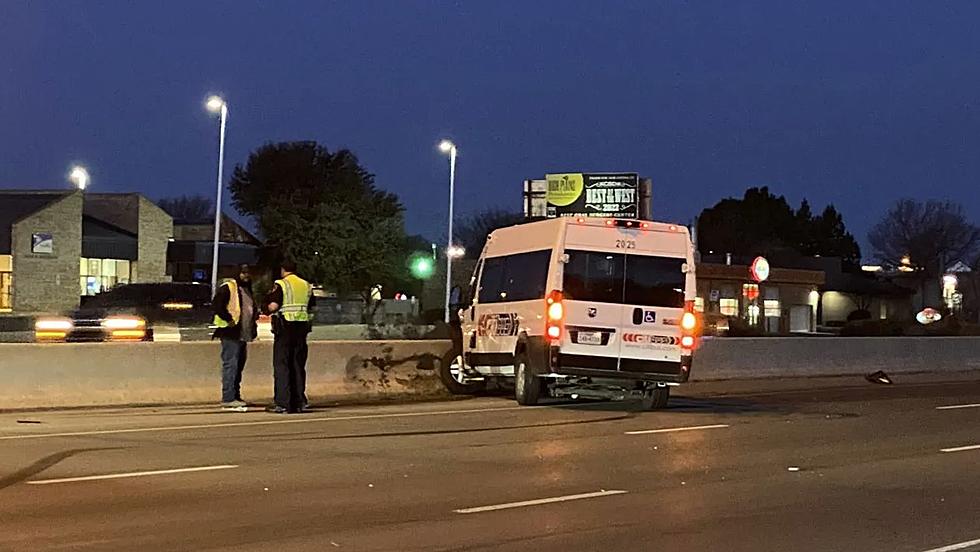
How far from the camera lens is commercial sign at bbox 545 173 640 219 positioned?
5072cm

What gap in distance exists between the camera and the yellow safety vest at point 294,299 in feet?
59.2

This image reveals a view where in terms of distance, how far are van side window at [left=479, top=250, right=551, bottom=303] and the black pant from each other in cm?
346

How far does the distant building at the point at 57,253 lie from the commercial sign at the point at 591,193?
19.3 meters

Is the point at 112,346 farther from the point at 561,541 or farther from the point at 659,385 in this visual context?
the point at 561,541

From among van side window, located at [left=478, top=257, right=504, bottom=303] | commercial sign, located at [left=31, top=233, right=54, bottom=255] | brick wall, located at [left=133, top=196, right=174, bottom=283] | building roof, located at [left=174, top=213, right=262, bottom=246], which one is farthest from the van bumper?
building roof, located at [left=174, top=213, right=262, bottom=246]

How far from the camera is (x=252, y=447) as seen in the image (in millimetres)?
13922

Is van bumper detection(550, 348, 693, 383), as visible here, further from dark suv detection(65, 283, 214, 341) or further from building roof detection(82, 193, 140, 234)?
building roof detection(82, 193, 140, 234)

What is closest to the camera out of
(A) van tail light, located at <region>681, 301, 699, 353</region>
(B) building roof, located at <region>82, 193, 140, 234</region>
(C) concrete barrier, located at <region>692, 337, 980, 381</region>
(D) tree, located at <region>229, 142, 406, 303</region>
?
(A) van tail light, located at <region>681, 301, 699, 353</region>

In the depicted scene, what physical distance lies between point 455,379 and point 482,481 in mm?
10294

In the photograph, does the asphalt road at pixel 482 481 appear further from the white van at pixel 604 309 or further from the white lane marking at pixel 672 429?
the white van at pixel 604 309

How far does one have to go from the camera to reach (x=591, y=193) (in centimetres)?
5134

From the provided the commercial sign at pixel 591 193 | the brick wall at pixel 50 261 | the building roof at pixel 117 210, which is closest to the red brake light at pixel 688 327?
the commercial sign at pixel 591 193

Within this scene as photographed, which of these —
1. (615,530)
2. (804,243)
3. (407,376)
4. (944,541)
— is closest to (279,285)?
(407,376)

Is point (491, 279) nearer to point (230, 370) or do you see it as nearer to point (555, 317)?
point (555, 317)
